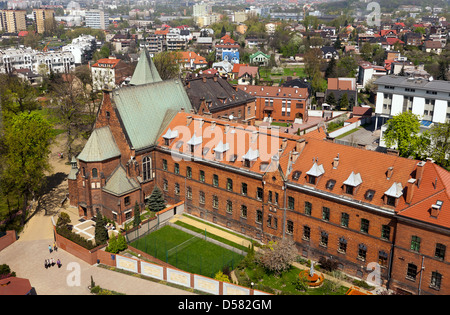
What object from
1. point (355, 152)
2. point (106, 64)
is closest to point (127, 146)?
point (355, 152)

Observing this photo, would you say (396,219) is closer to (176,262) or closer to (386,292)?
(386,292)

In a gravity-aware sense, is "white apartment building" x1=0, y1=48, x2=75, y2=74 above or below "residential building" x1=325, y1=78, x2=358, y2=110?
above

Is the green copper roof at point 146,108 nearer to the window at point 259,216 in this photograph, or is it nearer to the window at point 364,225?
the window at point 259,216

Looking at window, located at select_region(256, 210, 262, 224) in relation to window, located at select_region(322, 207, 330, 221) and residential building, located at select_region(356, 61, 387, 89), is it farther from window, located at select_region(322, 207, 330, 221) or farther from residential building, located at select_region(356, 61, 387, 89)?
residential building, located at select_region(356, 61, 387, 89)

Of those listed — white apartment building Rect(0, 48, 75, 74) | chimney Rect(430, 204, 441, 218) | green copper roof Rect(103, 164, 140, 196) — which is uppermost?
white apartment building Rect(0, 48, 75, 74)

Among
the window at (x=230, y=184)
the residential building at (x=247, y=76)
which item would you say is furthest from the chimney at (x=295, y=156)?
the residential building at (x=247, y=76)

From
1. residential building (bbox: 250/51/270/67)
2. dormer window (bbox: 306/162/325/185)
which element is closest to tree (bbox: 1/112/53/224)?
dormer window (bbox: 306/162/325/185)
